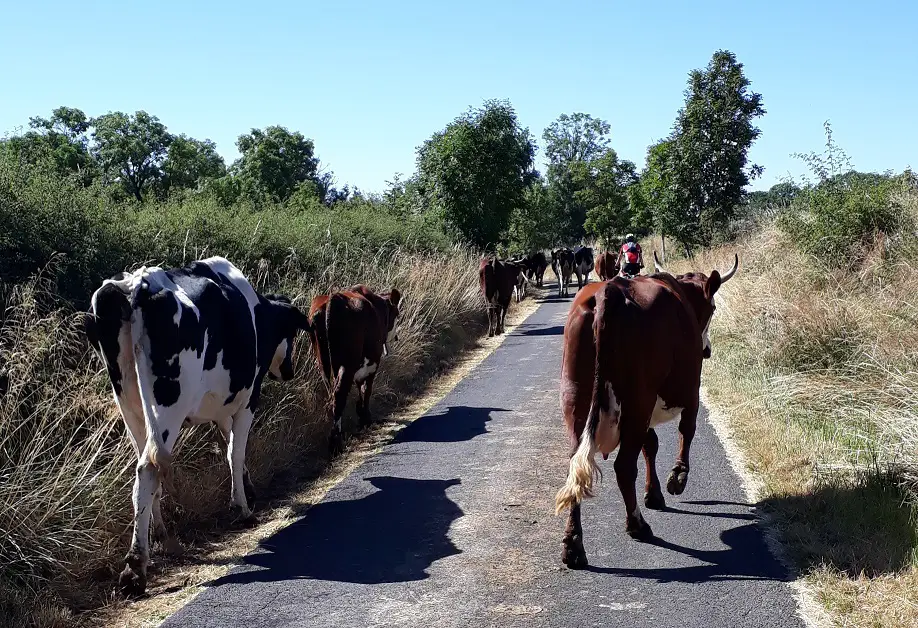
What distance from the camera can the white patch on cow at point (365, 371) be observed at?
1009 centimetres

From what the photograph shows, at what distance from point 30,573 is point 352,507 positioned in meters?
2.79

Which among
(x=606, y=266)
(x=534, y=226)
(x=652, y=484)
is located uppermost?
(x=534, y=226)

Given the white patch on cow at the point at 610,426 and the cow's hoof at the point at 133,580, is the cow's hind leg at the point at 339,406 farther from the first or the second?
the white patch on cow at the point at 610,426

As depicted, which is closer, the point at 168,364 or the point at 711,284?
the point at 168,364

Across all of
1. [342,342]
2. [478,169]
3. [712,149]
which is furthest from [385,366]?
[712,149]

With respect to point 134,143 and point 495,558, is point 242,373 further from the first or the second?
point 134,143

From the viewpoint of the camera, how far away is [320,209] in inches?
827

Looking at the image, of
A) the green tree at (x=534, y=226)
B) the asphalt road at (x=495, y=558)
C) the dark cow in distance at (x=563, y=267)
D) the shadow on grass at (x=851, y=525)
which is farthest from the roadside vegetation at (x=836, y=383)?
the green tree at (x=534, y=226)

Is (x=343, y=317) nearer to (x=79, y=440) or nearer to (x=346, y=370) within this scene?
(x=346, y=370)

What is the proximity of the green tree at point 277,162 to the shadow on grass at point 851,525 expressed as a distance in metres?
47.2

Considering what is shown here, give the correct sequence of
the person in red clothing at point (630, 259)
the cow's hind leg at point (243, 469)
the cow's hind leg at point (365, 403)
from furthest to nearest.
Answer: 1. the person in red clothing at point (630, 259)
2. the cow's hind leg at point (365, 403)
3. the cow's hind leg at point (243, 469)

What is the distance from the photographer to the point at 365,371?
10234 millimetres

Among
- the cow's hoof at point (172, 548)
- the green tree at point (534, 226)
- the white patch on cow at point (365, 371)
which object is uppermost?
the green tree at point (534, 226)

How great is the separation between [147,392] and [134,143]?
44.3 metres
